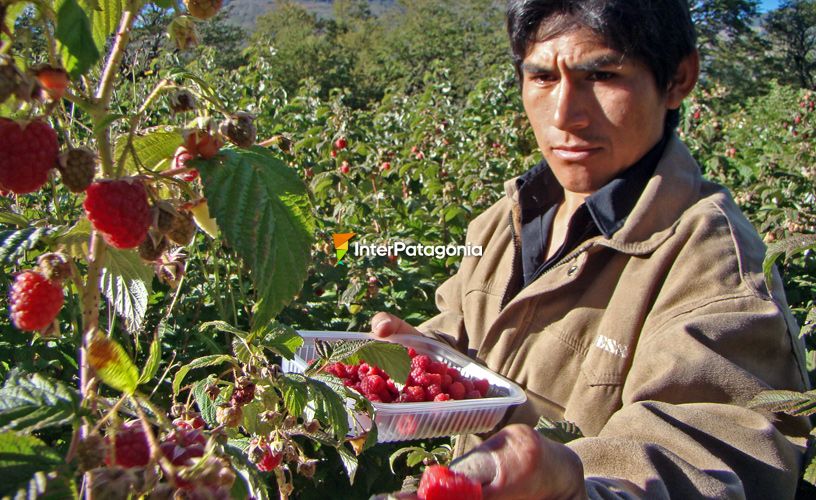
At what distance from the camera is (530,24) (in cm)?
155

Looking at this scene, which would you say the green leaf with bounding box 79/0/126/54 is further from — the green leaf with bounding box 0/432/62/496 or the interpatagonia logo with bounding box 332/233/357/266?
the interpatagonia logo with bounding box 332/233/357/266

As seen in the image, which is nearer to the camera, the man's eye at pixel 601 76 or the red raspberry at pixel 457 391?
the man's eye at pixel 601 76

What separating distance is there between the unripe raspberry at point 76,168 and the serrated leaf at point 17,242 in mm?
127

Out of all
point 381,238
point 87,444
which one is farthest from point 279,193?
point 381,238

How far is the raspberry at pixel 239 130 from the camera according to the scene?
0.65m

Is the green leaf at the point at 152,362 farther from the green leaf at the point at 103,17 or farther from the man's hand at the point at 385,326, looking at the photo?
the man's hand at the point at 385,326

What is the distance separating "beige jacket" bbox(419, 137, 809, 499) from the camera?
99 cm

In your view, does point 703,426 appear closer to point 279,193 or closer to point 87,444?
point 279,193

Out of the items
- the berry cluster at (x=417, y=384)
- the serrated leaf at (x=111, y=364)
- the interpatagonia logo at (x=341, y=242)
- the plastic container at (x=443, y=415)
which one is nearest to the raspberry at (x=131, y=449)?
the serrated leaf at (x=111, y=364)

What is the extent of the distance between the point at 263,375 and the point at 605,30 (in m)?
0.92

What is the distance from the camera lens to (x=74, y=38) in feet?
1.78

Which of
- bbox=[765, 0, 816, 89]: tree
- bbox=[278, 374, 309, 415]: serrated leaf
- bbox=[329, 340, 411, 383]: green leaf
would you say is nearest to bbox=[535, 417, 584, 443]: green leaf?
bbox=[329, 340, 411, 383]: green leaf

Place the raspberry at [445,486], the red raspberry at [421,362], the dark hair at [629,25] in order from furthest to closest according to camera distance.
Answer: the red raspberry at [421,362] < the dark hair at [629,25] < the raspberry at [445,486]

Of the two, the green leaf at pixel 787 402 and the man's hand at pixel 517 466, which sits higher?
the man's hand at pixel 517 466
